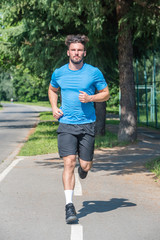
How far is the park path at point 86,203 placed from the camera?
5020 mm

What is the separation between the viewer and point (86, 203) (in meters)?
6.52

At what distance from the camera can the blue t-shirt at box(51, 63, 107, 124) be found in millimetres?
5449

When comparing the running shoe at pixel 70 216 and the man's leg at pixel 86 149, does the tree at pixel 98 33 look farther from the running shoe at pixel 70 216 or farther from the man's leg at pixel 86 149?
the running shoe at pixel 70 216

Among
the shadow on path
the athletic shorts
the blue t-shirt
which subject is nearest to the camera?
the blue t-shirt

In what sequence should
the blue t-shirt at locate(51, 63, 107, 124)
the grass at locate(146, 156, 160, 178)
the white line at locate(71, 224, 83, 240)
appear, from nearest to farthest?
the white line at locate(71, 224, 83, 240), the blue t-shirt at locate(51, 63, 107, 124), the grass at locate(146, 156, 160, 178)

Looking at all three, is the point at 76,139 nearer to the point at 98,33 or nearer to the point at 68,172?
the point at 68,172

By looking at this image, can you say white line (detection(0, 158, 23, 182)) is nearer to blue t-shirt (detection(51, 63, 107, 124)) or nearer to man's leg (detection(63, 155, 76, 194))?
man's leg (detection(63, 155, 76, 194))

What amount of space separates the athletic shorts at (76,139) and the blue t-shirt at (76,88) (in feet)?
0.23

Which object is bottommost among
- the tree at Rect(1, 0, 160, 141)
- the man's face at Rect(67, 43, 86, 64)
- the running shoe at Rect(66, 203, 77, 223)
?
the running shoe at Rect(66, 203, 77, 223)

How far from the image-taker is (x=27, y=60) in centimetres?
1870

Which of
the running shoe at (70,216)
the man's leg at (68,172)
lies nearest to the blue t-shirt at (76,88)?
the man's leg at (68,172)

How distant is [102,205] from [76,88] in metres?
1.83

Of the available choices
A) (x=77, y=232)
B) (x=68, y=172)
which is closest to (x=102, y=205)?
(x=68, y=172)

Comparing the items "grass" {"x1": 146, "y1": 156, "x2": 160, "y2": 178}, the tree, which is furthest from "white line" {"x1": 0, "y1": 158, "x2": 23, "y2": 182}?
the tree
